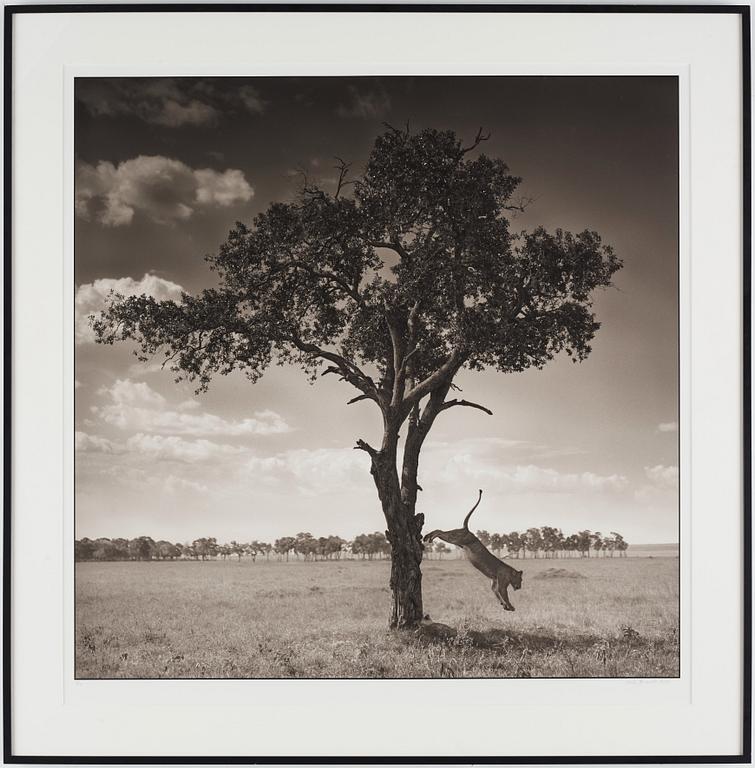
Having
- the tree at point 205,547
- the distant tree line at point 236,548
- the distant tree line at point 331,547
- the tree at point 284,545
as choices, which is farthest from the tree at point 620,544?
the tree at point 205,547

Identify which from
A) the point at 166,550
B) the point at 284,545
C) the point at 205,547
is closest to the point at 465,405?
the point at 284,545

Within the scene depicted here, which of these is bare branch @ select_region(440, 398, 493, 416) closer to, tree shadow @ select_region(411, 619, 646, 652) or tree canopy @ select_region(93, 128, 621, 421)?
tree canopy @ select_region(93, 128, 621, 421)

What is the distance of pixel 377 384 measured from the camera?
309cm

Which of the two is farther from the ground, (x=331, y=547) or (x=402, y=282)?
(x=402, y=282)

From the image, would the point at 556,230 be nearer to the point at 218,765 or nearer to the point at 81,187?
the point at 81,187

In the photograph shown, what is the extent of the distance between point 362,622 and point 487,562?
1.91 ft

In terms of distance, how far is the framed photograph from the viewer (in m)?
2.87

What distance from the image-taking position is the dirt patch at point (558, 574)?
2.89 metres

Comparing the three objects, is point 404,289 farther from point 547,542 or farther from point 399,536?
point 547,542

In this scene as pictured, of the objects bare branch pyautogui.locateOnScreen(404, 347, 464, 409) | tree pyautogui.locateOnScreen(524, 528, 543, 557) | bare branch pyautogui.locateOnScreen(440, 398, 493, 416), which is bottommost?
tree pyautogui.locateOnScreen(524, 528, 543, 557)

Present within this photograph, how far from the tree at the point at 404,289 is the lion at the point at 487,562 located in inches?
6.3

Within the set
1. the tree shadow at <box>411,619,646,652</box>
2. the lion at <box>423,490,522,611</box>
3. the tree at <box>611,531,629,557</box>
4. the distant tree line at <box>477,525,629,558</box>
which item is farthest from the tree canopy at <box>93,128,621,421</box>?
the tree shadow at <box>411,619,646,652</box>

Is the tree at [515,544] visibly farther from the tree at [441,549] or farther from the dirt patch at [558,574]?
the tree at [441,549]

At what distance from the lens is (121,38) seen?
293 centimetres
